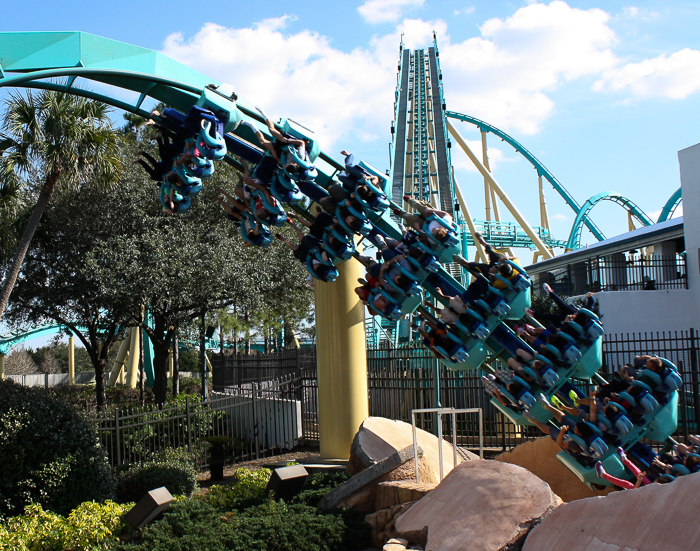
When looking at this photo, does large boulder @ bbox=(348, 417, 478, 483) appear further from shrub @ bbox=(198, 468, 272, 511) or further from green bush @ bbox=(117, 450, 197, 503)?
green bush @ bbox=(117, 450, 197, 503)

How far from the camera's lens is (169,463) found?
9266 mm

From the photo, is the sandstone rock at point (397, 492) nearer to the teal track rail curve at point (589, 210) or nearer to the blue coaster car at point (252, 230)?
→ the blue coaster car at point (252, 230)

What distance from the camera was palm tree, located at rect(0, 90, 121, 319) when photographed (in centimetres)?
1220

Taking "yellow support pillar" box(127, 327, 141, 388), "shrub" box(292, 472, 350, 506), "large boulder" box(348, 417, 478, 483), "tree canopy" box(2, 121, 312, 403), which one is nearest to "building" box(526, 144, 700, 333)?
"tree canopy" box(2, 121, 312, 403)

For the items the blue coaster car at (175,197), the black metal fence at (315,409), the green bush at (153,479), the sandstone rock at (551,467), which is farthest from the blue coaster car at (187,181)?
the black metal fence at (315,409)

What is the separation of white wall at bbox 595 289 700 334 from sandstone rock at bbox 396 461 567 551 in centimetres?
1366

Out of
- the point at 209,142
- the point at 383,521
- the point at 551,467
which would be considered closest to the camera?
the point at 209,142

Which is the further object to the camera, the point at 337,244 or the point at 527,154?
the point at 527,154

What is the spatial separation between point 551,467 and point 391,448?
1990 millimetres

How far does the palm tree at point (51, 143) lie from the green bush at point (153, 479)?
16.9ft

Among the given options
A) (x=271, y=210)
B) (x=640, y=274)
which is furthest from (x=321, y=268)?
(x=640, y=274)

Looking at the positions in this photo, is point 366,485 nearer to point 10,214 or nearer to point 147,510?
point 147,510

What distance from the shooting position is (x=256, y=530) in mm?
6062

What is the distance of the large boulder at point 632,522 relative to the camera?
3389 millimetres
